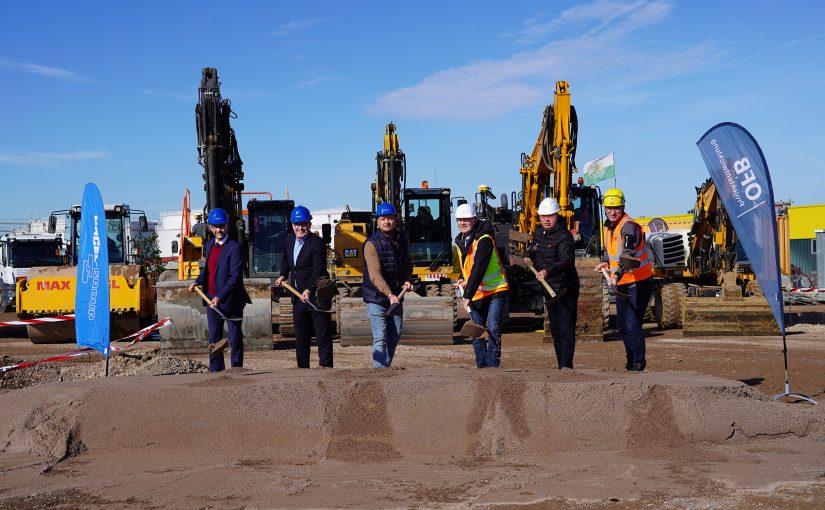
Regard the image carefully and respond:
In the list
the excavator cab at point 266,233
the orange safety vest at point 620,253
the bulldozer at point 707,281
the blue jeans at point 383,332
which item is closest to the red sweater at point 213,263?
the blue jeans at point 383,332

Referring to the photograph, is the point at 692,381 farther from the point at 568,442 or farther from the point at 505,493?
the point at 505,493

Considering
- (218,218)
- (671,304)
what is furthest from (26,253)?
(218,218)

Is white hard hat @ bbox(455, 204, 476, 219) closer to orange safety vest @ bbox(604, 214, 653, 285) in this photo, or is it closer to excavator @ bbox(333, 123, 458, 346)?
orange safety vest @ bbox(604, 214, 653, 285)

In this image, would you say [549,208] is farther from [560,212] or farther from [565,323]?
[560,212]

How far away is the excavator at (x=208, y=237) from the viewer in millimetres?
13047

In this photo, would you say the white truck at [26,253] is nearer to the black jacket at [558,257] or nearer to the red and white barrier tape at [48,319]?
the red and white barrier tape at [48,319]

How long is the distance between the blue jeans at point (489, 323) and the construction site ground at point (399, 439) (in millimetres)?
1248

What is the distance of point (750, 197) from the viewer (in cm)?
805

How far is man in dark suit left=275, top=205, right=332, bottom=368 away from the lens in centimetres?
859

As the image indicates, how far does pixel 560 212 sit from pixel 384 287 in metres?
8.80

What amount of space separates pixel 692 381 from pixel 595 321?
8.79 metres

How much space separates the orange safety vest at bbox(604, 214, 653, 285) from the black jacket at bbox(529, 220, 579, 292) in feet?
1.42

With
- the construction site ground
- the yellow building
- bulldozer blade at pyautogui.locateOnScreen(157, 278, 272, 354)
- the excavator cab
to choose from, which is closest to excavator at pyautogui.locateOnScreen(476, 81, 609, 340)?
the excavator cab

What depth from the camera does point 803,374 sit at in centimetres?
1064
